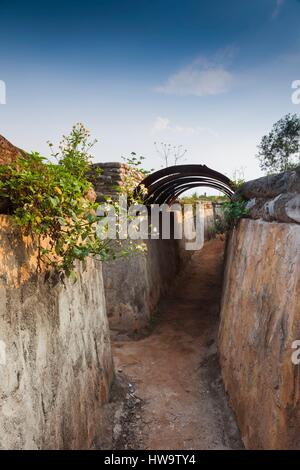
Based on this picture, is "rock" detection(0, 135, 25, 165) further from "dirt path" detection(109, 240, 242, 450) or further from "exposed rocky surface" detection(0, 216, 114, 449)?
"dirt path" detection(109, 240, 242, 450)

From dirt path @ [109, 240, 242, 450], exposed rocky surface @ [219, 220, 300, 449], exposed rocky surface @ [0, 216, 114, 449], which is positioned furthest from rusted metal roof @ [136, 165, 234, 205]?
exposed rocky surface @ [0, 216, 114, 449]

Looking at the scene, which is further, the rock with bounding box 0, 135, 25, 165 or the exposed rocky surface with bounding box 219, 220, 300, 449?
the exposed rocky surface with bounding box 219, 220, 300, 449

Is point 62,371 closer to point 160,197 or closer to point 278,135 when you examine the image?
point 160,197

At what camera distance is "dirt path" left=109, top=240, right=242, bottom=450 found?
3.49 meters

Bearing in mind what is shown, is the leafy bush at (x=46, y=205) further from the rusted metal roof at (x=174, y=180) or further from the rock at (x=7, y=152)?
the rusted metal roof at (x=174, y=180)

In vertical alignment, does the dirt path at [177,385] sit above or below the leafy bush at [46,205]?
below

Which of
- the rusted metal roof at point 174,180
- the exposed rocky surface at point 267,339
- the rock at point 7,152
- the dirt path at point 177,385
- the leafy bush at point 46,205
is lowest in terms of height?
the dirt path at point 177,385

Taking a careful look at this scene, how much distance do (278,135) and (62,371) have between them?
1364cm

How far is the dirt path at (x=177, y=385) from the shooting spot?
3.49 metres

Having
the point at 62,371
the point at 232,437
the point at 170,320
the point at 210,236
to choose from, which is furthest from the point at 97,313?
the point at 210,236

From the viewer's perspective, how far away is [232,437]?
3.33 metres

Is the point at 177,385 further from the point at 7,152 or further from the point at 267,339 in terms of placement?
the point at 7,152

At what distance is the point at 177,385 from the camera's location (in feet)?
15.1

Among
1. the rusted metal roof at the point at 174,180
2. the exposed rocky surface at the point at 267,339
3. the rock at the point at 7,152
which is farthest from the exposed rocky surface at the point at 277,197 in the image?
the rock at the point at 7,152
